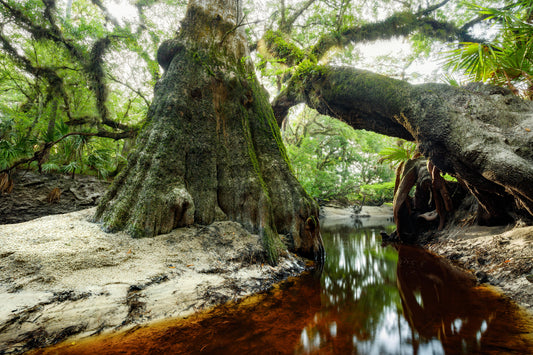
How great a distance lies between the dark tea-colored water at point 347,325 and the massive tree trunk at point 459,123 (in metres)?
1.69

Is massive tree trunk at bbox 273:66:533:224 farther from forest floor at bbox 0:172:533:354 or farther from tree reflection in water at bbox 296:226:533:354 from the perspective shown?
tree reflection in water at bbox 296:226:533:354

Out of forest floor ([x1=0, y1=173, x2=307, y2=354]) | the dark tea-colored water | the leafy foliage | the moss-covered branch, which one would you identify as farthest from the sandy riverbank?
the leafy foliage

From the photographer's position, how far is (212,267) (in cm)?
303

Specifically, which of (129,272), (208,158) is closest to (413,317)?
(129,272)

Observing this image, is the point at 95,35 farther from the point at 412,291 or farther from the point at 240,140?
the point at 412,291

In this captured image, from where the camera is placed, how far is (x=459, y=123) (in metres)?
3.63

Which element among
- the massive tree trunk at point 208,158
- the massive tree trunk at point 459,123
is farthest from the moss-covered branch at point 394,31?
the massive tree trunk at point 208,158

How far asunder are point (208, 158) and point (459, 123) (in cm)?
430

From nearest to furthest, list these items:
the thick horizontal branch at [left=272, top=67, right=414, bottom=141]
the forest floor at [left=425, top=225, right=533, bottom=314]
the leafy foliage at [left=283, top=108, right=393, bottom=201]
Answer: the forest floor at [left=425, top=225, right=533, bottom=314] → the thick horizontal branch at [left=272, top=67, right=414, bottom=141] → the leafy foliage at [left=283, top=108, right=393, bottom=201]

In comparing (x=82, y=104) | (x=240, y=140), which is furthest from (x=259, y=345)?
(x=82, y=104)

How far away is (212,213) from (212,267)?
3.61ft

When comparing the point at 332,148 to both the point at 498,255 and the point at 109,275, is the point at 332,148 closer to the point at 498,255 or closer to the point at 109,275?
the point at 498,255

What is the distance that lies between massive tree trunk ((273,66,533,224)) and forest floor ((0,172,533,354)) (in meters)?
0.93

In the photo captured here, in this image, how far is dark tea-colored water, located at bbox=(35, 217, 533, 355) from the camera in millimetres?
1656
